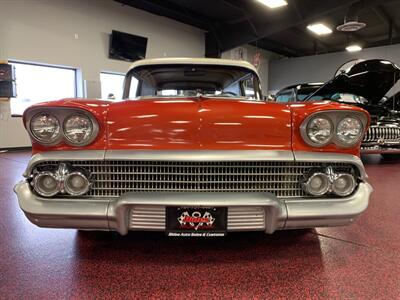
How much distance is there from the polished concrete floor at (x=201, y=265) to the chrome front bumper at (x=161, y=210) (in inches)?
10.5

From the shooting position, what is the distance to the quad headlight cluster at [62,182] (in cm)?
140

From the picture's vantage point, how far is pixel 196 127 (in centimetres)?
141

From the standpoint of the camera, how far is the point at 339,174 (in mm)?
1467

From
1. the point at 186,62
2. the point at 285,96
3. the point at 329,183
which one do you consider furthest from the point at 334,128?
the point at 285,96

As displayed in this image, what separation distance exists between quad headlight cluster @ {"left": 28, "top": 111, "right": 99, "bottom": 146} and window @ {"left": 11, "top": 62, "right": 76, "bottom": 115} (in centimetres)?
604

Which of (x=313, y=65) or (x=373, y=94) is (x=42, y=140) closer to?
(x=373, y=94)

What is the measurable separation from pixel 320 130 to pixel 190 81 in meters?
1.45

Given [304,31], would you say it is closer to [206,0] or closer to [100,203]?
[206,0]

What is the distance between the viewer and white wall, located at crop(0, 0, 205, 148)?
269 inches

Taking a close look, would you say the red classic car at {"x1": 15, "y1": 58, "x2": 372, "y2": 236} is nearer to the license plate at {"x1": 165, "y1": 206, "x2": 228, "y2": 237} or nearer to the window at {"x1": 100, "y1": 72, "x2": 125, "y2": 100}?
the license plate at {"x1": 165, "y1": 206, "x2": 228, "y2": 237}

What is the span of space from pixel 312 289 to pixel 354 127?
78 centimetres

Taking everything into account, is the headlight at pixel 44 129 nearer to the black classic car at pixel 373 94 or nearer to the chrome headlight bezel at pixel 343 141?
the chrome headlight bezel at pixel 343 141

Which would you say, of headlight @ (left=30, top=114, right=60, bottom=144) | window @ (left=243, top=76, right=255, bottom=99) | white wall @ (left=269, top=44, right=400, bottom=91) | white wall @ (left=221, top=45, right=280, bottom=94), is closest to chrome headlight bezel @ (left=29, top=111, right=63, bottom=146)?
headlight @ (left=30, top=114, right=60, bottom=144)

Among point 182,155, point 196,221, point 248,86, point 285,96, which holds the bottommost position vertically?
point 196,221
